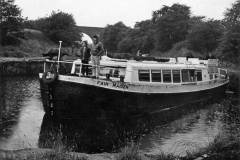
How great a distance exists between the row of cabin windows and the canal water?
2572mm

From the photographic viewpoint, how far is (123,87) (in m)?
23.4

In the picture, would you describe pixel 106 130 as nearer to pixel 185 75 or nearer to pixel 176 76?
pixel 176 76

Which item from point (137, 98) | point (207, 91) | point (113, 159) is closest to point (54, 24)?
point (207, 91)

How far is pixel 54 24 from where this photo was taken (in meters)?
89.9

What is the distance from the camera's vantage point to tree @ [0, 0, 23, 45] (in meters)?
64.0

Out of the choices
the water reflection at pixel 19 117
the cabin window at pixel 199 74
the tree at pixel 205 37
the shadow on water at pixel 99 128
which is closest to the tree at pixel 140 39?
the tree at pixel 205 37

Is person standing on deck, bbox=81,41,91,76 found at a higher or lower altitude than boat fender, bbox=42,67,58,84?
higher

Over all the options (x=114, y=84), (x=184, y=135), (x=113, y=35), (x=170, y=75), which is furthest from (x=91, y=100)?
(x=113, y=35)

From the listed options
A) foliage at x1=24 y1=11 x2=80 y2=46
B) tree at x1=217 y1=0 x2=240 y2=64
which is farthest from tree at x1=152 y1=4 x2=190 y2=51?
tree at x1=217 y1=0 x2=240 y2=64

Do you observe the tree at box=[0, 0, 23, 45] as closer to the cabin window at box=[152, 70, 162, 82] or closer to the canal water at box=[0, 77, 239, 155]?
the canal water at box=[0, 77, 239, 155]

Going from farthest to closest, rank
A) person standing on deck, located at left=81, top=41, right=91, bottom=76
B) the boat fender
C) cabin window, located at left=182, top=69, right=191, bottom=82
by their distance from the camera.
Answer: cabin window, located at left=182, top=69, right=191, bottom=82 → person standing on deck, located at left=81, top=41, right=91, bottom=76 → the boat fender

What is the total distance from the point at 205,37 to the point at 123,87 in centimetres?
5380

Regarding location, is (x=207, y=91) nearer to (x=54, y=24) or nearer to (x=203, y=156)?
(x=203, y=156)

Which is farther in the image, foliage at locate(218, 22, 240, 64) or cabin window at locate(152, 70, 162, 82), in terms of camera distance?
foliage at locate(218, 22, 240, 64)
